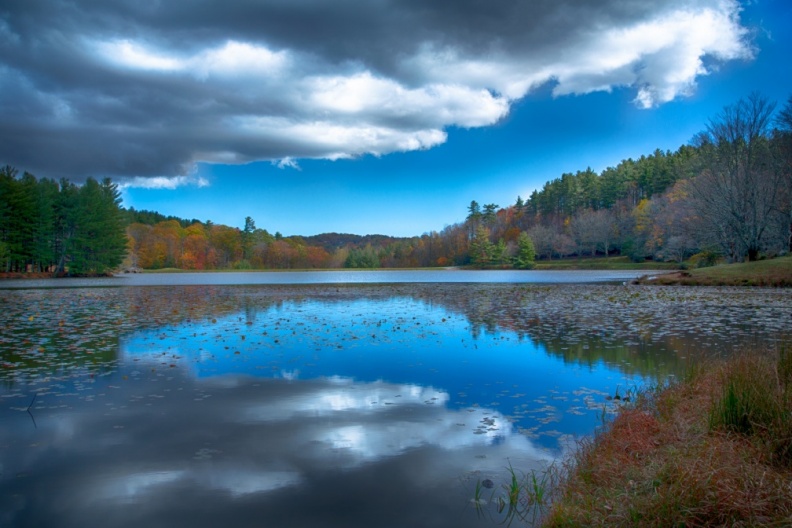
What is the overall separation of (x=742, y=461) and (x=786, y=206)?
162ft

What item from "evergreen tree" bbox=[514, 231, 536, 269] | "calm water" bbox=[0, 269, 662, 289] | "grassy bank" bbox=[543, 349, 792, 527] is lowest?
"calm water" bbox=[0, 269, 662, 289]

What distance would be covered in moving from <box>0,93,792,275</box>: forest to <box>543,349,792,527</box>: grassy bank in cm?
4281

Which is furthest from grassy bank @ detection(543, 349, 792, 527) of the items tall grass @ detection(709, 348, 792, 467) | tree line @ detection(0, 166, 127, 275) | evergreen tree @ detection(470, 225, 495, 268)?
evergreen tree @ detection(470, 225, 495, 268)

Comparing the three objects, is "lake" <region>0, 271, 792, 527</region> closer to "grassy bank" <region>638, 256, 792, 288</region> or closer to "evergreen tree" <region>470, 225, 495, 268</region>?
"grassy bank" <region>638, 256, 792, 288</region>

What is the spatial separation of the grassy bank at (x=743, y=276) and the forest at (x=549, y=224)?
21.8ft

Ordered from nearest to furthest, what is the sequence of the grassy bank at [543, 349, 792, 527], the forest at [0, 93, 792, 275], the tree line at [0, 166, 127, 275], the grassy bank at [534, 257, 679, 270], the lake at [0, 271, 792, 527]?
the grassy bank at [543, 349, 792, 527], the lake at [0, 271, 792, 527], the forest at [0, 93, 792, 275], the tree line at [0, 166, 127, 275], the grassy bank at [534, 257, 679, 270]

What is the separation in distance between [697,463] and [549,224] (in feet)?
440

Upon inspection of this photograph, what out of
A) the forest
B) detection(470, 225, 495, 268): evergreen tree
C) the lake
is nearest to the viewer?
the lake

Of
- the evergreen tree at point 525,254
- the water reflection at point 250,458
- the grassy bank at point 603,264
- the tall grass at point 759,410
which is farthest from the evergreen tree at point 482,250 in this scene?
the tall grass at point 759,410

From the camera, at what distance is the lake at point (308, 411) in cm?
487

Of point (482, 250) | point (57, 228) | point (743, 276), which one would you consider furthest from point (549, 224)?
point (57, 228)

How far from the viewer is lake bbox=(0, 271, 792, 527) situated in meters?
4.87

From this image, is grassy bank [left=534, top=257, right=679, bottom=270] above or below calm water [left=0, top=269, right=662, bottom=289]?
above

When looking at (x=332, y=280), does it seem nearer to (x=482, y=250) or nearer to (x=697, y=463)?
(x=697, y=463)
